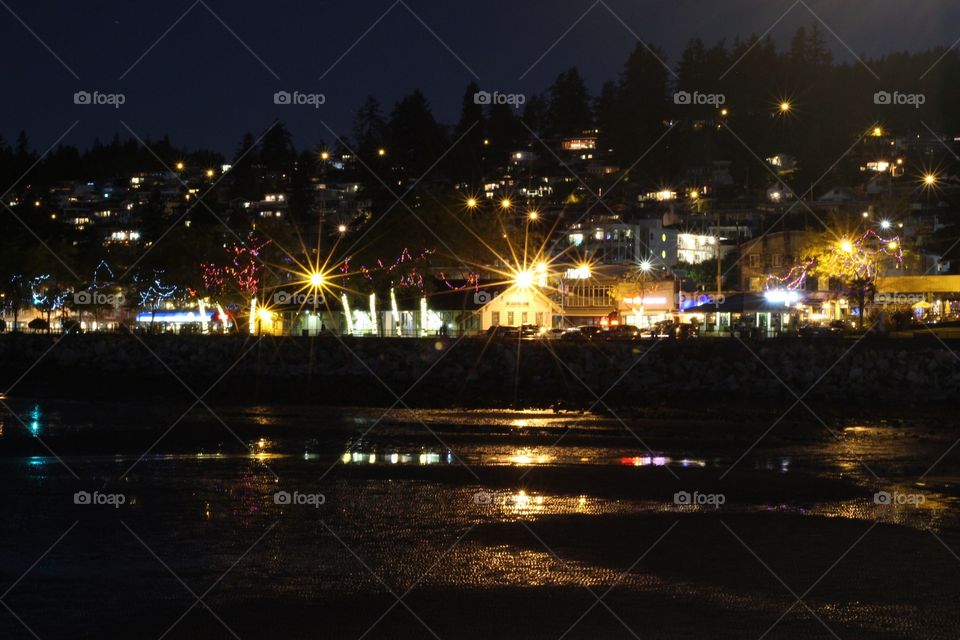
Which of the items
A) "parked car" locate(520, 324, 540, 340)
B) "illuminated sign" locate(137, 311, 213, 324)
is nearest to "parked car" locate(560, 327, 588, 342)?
"parked car" locate(520, 324, 540, 340)

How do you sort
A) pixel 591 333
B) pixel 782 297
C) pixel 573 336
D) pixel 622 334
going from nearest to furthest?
1. pixel 573 336
2. pixel 622 334
3. pixel 591 333
4. pixel 782 297

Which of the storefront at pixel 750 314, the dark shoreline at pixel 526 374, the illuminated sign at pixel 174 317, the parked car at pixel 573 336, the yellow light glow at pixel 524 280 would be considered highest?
the yellow light glow at pixel 524 280

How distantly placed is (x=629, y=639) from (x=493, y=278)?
64.5 meters

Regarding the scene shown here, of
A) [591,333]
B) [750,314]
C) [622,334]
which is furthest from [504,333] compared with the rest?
[750,314]

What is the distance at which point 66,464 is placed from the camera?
2084 cm

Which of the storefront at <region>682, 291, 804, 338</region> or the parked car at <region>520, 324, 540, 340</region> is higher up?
the storefront at <region>682, 291, 804, 338</region>

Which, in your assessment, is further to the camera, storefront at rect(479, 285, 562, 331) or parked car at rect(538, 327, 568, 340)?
storefront at rect(479, 285, 562, 331)

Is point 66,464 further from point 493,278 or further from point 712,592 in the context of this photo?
point 493,278

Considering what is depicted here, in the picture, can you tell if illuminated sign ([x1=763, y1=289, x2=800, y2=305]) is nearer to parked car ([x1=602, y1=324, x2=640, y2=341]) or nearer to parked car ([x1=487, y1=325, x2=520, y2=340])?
parked car ([x1=602, y1=324, x2=640, y2=341])

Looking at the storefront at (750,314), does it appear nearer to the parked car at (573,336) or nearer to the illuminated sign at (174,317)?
the parked car at (573,336)

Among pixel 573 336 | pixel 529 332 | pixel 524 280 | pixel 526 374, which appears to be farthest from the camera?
pixel 524 280

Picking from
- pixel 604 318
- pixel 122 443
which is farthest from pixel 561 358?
pixel 604 318

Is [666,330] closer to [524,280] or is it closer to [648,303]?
[524,280]

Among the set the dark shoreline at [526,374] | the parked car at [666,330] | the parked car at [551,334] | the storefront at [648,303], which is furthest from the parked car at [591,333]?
the storefront at [648,303]
